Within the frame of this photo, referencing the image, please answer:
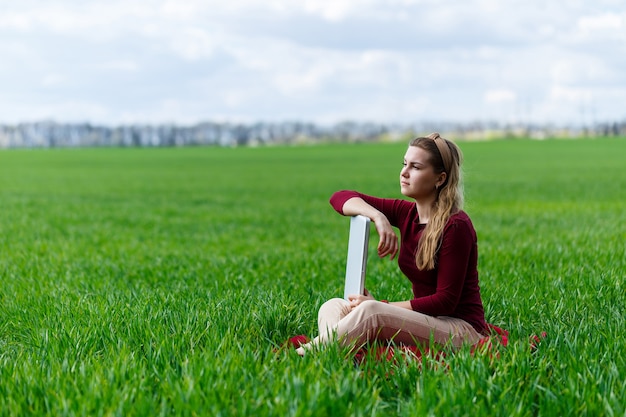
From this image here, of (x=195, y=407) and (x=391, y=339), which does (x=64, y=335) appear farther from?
Result: (x=391, y=339)

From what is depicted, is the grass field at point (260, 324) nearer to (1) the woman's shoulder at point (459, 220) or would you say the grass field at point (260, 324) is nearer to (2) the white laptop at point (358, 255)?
(1) the woman's shoulder at point (459, 220)

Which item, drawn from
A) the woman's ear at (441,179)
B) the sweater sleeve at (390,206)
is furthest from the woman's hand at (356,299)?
the woman's ear at (441,179)

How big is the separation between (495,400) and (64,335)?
3036 mm

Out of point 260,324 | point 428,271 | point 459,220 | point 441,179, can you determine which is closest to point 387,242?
point 428,271

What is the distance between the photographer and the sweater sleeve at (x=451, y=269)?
184 inches

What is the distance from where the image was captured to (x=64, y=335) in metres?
5.24

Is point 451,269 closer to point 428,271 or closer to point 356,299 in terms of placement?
point 428,271

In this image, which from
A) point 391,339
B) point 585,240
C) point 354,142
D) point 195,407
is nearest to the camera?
point 195,407

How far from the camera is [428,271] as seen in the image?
4.87 m

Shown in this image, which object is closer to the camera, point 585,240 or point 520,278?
point 520,278

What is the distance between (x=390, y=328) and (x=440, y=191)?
0.96m

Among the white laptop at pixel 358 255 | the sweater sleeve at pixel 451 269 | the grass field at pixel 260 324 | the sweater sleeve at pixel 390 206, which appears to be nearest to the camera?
the grass field at pixel 260 324

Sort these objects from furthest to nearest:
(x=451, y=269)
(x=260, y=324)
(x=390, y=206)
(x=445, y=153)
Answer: (x=260, y=324)
(x=390, y=206)
(x=445, y=153)
(x=451, y=269)

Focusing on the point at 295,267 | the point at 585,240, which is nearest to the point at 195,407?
the point at 295,267
